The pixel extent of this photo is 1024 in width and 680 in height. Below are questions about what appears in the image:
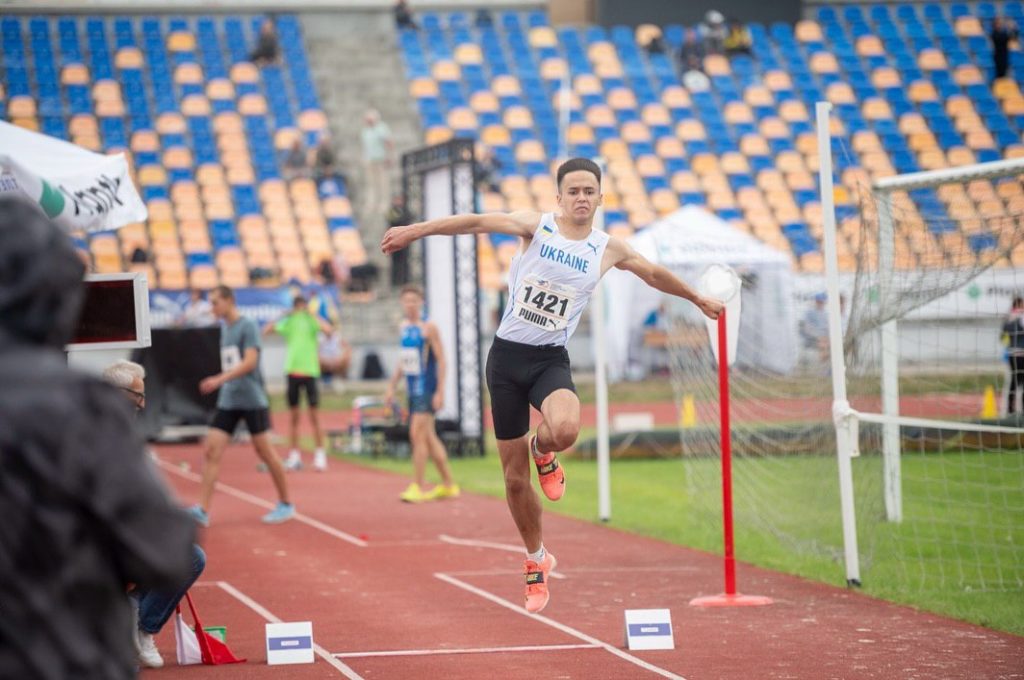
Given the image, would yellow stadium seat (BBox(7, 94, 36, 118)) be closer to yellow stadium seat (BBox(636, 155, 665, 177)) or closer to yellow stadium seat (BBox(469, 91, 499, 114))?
yellow stadium seat (BBox(469, 91, 499, 114))

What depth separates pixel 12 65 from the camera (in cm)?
3616

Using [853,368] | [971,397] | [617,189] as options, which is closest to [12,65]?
[617,189]

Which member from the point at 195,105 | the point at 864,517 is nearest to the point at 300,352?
the point at 864,517

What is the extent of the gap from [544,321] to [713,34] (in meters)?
34.6

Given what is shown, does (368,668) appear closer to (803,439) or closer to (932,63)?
(803,439)

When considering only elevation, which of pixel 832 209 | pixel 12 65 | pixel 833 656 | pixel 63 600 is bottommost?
pixel 833 656

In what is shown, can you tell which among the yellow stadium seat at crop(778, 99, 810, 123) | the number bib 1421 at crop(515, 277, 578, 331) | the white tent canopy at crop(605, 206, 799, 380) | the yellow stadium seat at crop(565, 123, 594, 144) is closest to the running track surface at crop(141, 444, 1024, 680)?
the number bib 1421 at crop(515, 277, 578, 331)

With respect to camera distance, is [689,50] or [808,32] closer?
[689,50]


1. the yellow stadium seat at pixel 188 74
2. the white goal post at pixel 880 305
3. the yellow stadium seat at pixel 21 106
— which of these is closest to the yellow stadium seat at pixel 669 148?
the yellow stadium seat at pixel 188 74

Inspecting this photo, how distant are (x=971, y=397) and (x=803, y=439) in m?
8.78

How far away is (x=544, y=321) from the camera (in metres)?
8.24

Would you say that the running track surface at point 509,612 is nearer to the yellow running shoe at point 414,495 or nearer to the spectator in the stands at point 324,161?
the yellow running shoe at point 414,495

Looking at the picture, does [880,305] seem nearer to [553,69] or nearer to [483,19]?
[553,69]

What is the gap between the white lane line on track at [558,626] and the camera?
7793 mm
